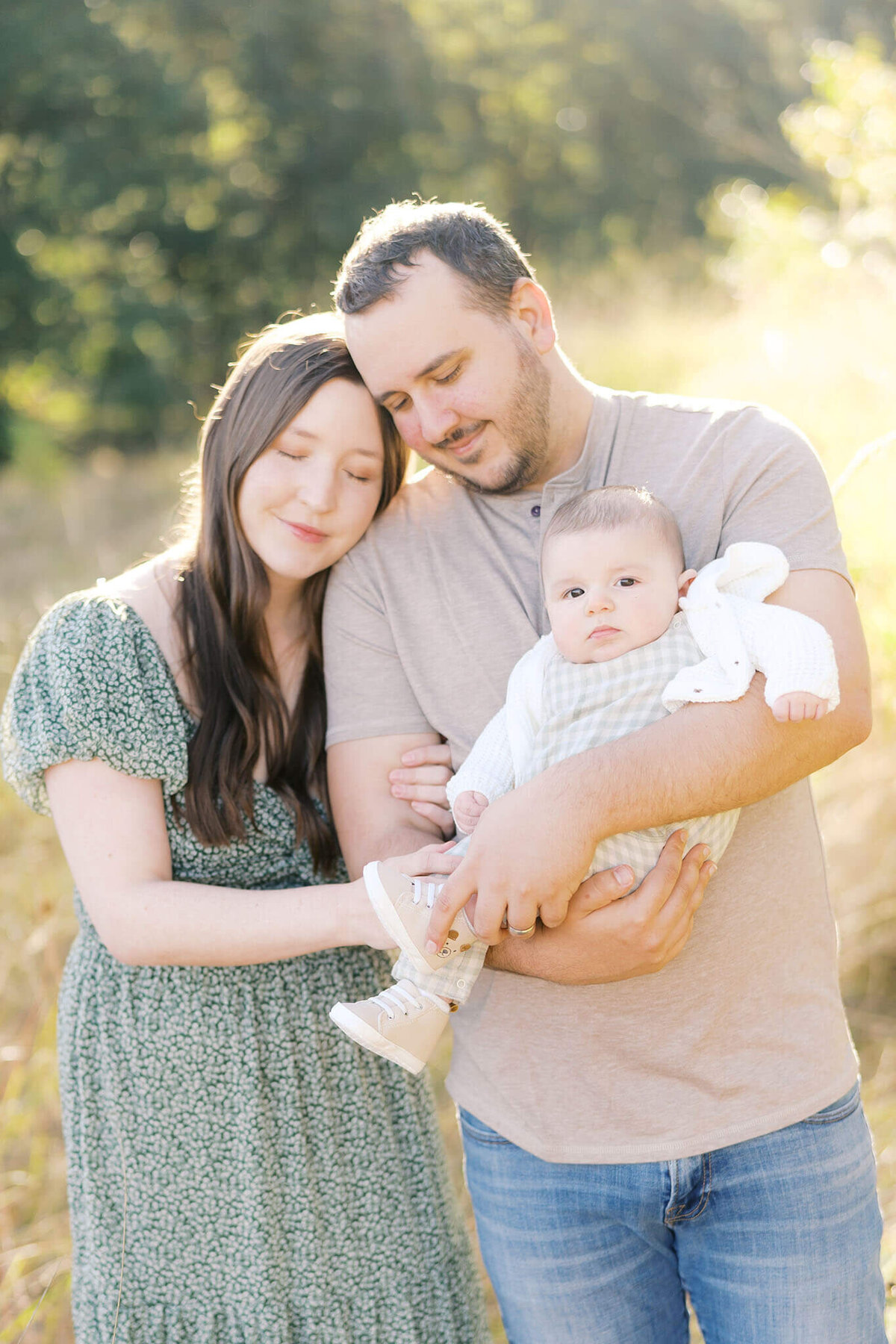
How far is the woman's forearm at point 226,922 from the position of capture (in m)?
1.83

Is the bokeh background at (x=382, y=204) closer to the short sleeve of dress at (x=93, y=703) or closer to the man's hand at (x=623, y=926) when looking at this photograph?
the man's hand at (x=623, y=926)

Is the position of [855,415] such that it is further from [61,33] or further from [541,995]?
[61,33]

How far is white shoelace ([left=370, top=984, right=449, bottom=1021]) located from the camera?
179cm

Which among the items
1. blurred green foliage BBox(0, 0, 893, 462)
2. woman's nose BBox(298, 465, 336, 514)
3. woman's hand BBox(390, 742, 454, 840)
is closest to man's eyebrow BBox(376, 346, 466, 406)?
woman's nose BBox(298, 465, 336, 514)

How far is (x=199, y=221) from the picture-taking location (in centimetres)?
1675

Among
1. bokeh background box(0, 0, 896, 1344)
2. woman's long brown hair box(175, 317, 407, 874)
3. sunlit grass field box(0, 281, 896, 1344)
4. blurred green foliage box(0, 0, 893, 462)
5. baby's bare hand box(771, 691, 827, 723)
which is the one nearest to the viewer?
baby's bare hand box(771, 691, 827, 723)

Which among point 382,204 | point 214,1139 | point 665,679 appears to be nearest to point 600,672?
point 665,679

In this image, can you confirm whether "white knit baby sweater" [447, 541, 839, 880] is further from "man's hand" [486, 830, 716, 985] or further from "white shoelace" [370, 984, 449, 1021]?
"white shoelace" [370, 984, 449, 1021]

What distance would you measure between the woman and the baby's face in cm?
53

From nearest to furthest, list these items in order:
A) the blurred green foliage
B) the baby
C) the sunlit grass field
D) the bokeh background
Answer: the baby
the sunlit grass field
the bokeh background
the blurred green foliage

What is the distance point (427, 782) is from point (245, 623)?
52cm

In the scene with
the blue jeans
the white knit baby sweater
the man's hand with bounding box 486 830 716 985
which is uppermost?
the white knit baby sweater

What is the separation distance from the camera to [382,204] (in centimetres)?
1731

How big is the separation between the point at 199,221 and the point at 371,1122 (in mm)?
17069
